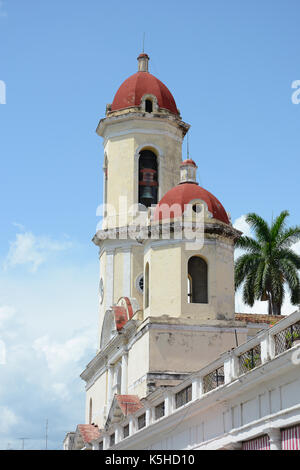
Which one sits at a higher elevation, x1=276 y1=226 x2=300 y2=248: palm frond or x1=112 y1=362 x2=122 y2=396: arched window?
x1=276 y1=226 x2=300 y2=248: palm frond

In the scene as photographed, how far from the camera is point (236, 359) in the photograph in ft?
57.3

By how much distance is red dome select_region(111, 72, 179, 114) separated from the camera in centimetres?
3684

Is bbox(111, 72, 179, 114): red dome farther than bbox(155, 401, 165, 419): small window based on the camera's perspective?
Yes

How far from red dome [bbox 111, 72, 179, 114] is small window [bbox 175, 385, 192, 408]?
1845cm

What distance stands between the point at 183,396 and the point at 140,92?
63.5 feet

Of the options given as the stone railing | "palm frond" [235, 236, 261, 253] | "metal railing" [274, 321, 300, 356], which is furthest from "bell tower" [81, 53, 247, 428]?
"metal railing" [274, 321, 300, 356]

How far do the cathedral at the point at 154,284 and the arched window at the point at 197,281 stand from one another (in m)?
0.04

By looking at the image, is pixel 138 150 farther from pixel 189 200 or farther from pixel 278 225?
pixel 278 225

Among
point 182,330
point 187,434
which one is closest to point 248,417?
point 187,434

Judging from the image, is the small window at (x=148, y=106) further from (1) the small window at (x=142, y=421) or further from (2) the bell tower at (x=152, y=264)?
(1) the small window at (x=142, y=421)

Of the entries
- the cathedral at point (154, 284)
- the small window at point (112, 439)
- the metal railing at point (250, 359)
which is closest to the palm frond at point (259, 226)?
the cathedral at point (154, 284)

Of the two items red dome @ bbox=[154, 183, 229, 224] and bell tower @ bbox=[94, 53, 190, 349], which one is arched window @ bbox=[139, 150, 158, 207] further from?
red dome @ bbox=[154, 183, 229, 224]

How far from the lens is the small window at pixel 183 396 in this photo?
793 inches
